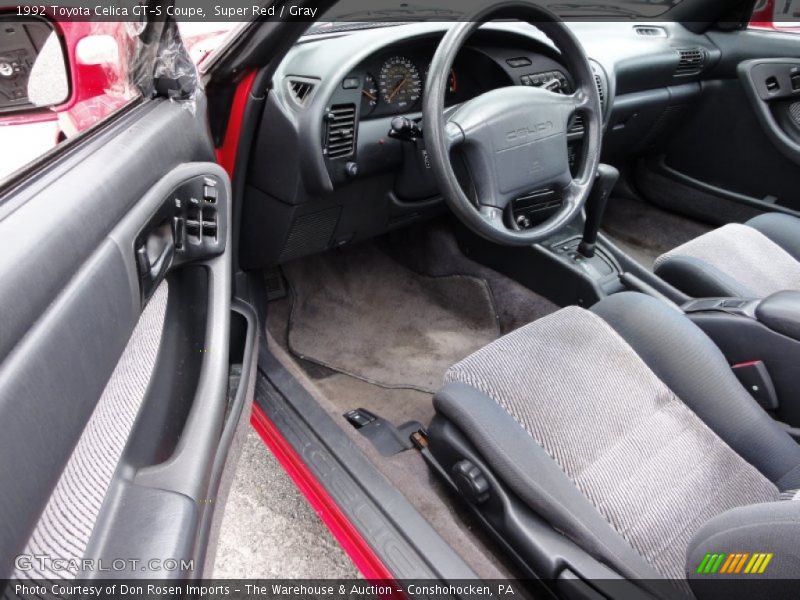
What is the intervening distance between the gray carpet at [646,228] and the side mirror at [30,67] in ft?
7.50

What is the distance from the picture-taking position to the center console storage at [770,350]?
123 cm

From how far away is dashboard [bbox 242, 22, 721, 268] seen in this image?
147 centimetres

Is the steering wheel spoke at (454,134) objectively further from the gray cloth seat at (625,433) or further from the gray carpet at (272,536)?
the gray carpet at (272,536)

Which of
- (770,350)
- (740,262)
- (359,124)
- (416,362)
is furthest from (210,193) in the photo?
(740,262)

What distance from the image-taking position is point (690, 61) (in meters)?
2.52

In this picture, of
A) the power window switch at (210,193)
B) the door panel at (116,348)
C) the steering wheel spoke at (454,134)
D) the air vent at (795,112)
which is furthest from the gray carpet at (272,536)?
the air vent at (795,112)

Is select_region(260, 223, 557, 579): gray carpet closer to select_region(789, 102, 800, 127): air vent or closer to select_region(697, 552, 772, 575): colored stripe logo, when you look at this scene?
select_region(697, 552, 772, 575): colored stripe logo

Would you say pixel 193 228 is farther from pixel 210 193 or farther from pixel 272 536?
pixel 272 536

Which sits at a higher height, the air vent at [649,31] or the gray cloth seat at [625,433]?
the air vent at [649,31]

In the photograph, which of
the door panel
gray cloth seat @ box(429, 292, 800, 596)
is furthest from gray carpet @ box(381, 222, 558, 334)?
the door panel

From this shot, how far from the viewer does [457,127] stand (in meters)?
1.37

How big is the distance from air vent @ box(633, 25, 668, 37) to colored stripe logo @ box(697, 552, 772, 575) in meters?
2.31

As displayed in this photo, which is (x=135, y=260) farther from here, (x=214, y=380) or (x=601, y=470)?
(x=601, y=470)

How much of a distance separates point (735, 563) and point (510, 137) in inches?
39.5
